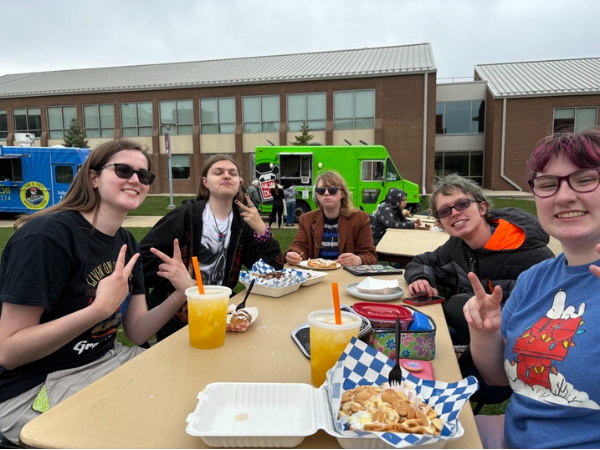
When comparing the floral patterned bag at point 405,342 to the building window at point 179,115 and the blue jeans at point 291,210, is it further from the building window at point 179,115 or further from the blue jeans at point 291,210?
the building window at point 179,115

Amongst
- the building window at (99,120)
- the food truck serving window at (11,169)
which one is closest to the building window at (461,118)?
the building window at (99,120)

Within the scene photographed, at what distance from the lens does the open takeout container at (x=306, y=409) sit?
103 centimetres

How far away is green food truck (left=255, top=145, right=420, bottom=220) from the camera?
13.0 metres

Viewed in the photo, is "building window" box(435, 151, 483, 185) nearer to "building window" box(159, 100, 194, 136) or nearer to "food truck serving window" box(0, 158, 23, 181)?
"building window" box(159, 100, 194, 136)

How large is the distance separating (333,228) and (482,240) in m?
1.73

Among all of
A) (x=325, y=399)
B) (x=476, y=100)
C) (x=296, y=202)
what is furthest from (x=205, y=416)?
(x=476, y=100)

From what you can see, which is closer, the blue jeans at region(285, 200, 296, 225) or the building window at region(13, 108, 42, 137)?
the blue jeans at region(285, 200, 296, 225)

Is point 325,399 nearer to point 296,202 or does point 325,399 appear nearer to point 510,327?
point 510,327

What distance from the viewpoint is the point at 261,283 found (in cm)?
252

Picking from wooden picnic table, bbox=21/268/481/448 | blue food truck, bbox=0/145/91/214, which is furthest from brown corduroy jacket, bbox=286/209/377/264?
blue food truck, bbox=0/145/91/214

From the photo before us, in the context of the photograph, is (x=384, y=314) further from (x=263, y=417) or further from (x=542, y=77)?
(x=542, y=77)

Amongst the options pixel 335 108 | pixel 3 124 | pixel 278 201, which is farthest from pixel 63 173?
pixel 3 124

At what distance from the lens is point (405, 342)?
1563mm

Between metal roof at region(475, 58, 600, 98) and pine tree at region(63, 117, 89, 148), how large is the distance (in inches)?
930
